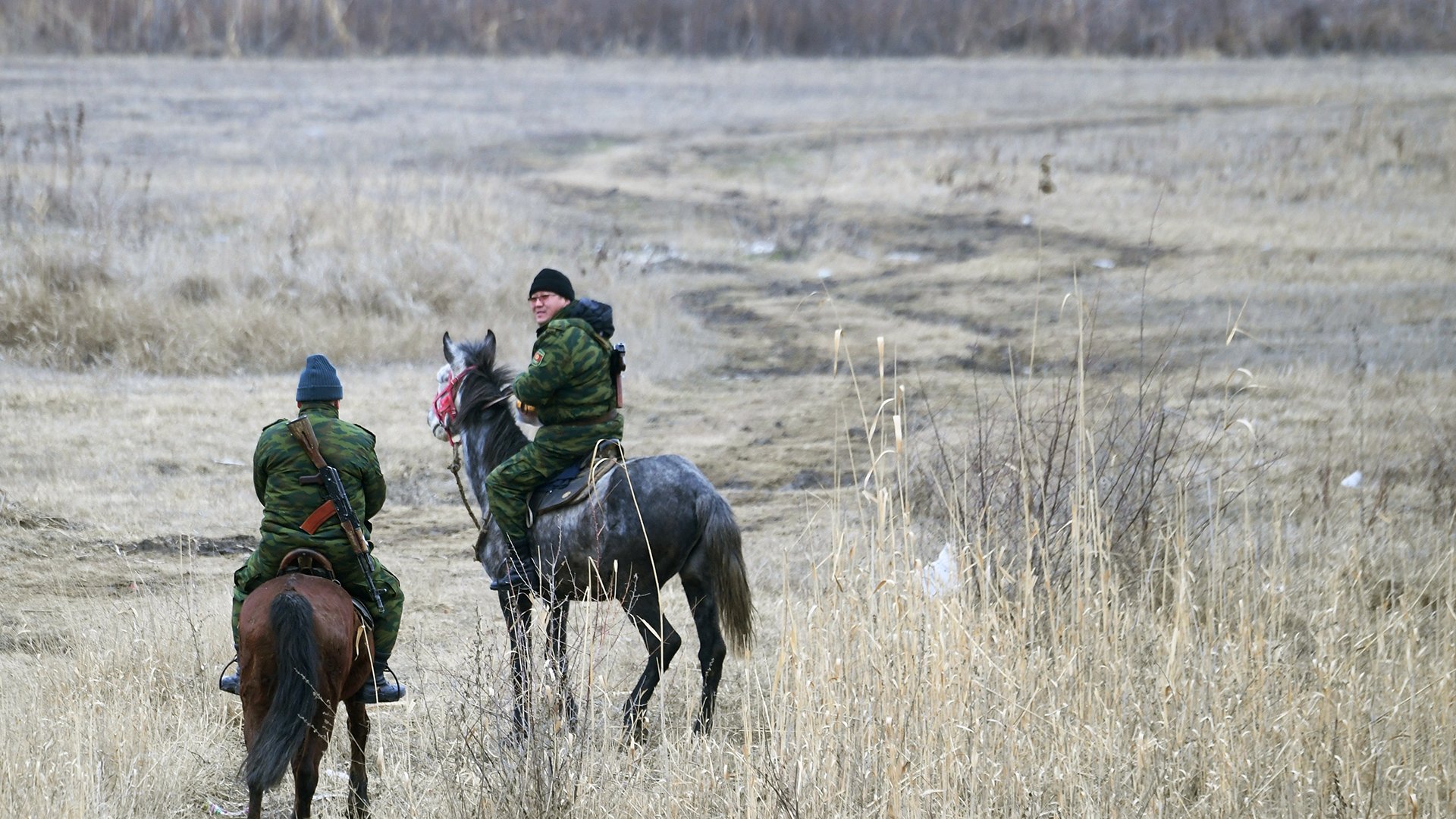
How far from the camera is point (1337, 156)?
24.1m

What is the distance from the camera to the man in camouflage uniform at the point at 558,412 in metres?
6.48

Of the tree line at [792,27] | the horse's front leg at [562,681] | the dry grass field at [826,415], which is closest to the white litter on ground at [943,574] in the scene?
the dry grass field at [826,415]

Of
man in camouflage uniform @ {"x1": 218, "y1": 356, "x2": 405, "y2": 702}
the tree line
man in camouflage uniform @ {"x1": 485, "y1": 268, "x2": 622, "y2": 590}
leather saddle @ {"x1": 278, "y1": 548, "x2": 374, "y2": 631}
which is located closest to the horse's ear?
man in camouflage uniform @ {"x1": 485, "y1": 268, "x2": 622, "y2": 590}

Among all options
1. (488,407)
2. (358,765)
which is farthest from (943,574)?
(358,765)

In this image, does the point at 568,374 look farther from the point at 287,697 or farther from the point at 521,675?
the point at 287,697

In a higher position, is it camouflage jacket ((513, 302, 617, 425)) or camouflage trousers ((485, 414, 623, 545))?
camouflage jacket ((513, 302, 617, 425))

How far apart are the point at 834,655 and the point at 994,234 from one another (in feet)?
54.2

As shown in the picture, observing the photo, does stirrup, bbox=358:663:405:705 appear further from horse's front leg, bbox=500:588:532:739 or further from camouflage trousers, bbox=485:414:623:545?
camouflage trousers, bbox=485:414:623:545

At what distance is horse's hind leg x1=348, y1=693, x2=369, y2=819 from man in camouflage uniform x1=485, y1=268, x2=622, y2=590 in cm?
117

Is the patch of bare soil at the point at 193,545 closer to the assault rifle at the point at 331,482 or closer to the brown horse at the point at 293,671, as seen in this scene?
the assault rifle at the point at 331,482

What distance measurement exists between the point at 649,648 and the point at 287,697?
2136 mm

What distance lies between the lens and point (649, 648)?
659 cm

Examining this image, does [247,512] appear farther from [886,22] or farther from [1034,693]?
[886,22]

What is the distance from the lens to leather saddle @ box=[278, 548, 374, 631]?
520 centimetres
